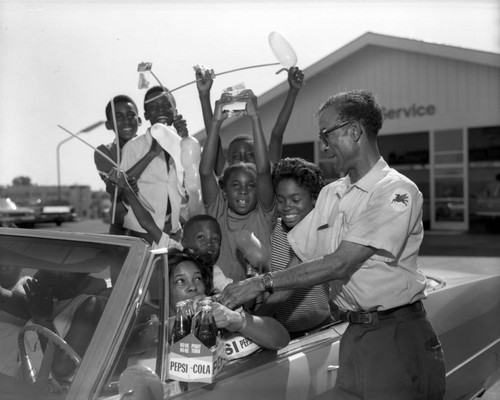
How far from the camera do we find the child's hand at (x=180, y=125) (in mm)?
3408

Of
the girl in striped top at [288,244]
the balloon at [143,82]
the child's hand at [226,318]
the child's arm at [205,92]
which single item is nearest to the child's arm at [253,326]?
the child's hand at [226,318]

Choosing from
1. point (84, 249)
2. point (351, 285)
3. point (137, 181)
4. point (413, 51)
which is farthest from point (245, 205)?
point (413, 51)

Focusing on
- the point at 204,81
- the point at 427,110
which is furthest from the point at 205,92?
the point at 427,110

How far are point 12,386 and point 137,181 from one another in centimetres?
184

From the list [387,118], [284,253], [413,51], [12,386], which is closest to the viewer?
[12,386]

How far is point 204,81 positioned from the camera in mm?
3182

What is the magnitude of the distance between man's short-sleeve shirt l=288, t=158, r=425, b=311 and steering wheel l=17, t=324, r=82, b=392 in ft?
3.19

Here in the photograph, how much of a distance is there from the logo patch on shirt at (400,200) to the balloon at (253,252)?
846 millimetres

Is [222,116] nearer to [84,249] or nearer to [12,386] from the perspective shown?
[84,249]

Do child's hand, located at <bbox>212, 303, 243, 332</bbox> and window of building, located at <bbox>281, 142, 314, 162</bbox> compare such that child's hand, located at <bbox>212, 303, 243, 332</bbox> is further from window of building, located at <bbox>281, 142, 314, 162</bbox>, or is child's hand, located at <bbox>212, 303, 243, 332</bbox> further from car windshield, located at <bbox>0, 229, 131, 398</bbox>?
window of building, located at <bbox>281, 142, 314, 162</bbox>

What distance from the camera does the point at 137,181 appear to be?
347 centimetres

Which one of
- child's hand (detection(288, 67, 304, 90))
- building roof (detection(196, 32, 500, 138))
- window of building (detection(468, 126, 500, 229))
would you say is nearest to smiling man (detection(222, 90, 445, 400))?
child's hand (detection(288, 67, 304, 90))

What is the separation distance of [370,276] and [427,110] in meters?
11.8

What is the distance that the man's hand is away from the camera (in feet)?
6.68
